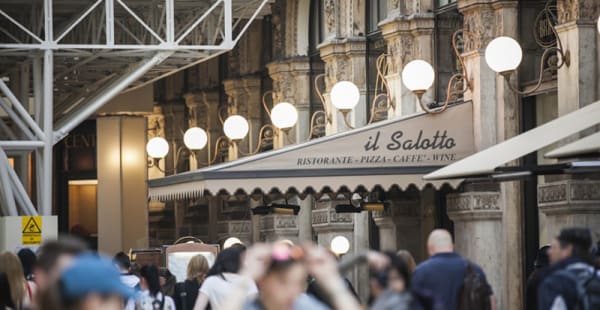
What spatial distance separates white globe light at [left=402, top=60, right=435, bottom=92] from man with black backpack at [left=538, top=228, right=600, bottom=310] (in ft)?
30.1

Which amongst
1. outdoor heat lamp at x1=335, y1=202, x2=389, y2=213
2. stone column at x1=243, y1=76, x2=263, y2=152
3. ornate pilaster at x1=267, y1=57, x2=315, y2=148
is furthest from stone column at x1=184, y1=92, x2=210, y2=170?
outdoor heat lamp at x1=335, y1=202, x2=389, y2=213

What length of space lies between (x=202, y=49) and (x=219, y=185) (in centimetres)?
375

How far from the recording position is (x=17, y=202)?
22172mm

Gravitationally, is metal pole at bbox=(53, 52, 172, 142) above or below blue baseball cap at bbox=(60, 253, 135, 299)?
above

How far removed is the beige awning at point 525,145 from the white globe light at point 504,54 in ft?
5.96

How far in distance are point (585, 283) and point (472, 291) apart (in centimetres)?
152

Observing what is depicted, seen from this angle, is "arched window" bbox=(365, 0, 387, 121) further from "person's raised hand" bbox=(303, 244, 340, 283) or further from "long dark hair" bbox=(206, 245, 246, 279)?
"person's raised hand" bbox=(303, 244, 340, 283)

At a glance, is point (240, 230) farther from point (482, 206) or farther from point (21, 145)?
point (482, 206)

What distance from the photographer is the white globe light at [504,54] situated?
1769 cm

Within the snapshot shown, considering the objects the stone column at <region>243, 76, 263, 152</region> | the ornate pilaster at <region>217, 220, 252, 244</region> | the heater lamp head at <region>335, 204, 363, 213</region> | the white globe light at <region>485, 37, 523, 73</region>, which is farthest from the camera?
the ornate pilaster at <region>217, 220, 252, 244</region>

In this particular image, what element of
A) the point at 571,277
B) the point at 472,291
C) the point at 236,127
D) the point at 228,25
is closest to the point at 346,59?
Answer: the point at 236,127

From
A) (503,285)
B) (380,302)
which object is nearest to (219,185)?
(503,285)

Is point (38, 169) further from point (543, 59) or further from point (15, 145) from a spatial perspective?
point (543, 59)

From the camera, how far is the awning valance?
61.4 ft
